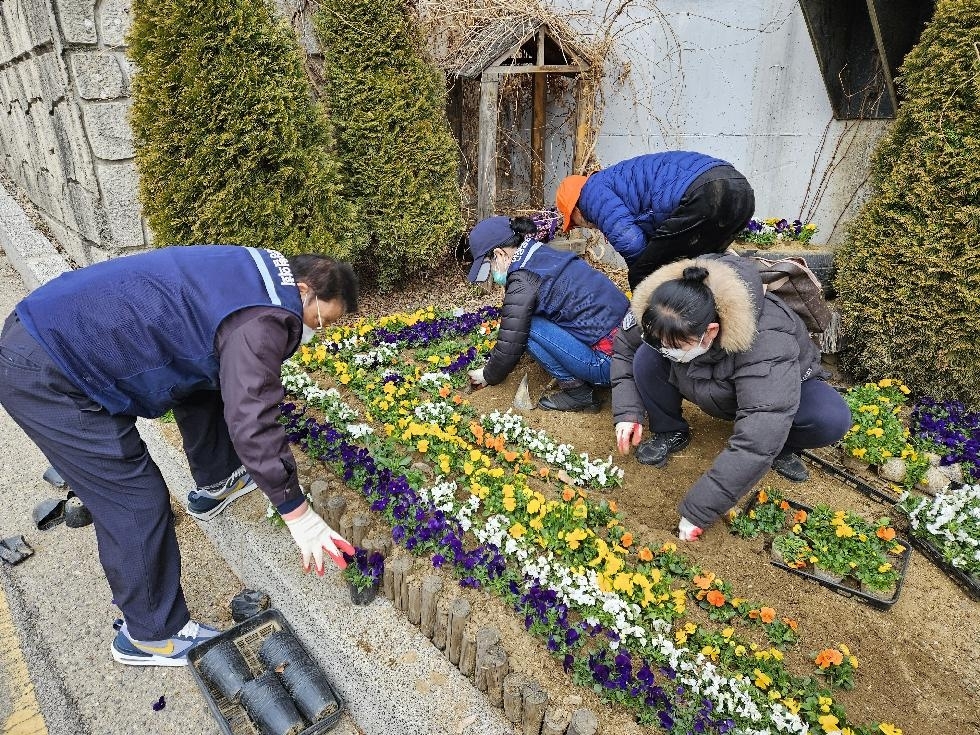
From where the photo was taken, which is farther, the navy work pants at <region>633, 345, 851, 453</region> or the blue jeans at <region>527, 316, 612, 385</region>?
the blue jeans at <region>527, 316, 612, 385</region>

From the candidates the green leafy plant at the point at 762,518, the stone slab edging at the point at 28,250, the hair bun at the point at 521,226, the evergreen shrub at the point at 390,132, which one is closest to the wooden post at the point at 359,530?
the green leafy plant at the point at 762,518

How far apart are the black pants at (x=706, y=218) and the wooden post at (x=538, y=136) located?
3.74m

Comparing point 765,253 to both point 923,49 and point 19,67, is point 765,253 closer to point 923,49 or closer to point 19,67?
point 923,49

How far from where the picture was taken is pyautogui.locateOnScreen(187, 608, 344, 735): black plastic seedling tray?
7.25ft

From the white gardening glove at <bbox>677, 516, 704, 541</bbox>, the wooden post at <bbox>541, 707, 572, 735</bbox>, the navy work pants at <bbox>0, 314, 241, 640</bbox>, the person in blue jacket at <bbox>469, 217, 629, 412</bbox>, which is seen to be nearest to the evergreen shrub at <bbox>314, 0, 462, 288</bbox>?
the person in blue jacket at <bbox>469, 217, 629, 412</bbox>

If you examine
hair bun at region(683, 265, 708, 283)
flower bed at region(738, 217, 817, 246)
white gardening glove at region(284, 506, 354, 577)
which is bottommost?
white gardening glove at region(284, 506, 354, 577)

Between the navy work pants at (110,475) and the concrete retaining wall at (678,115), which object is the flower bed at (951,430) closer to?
the concrete retaining wall at (678,115)

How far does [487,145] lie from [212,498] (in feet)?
13.9

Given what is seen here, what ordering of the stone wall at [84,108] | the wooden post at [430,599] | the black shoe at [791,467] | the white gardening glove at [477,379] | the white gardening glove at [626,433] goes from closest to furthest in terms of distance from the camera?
the wooden post at [430,599], the white gardening glove at [626,433], the black shoe at [791,467], the white gardening glove at [477,379], the stone wall at [84,108]

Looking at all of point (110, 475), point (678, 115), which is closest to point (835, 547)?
point (110, 475)

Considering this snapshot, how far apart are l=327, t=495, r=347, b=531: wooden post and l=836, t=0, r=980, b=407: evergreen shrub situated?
3447 mm

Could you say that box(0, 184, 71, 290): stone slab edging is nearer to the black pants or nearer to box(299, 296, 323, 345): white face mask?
box(299, 296, 323, 345): white face mask

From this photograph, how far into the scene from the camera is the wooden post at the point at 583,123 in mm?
6035

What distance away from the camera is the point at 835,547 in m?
2.56
